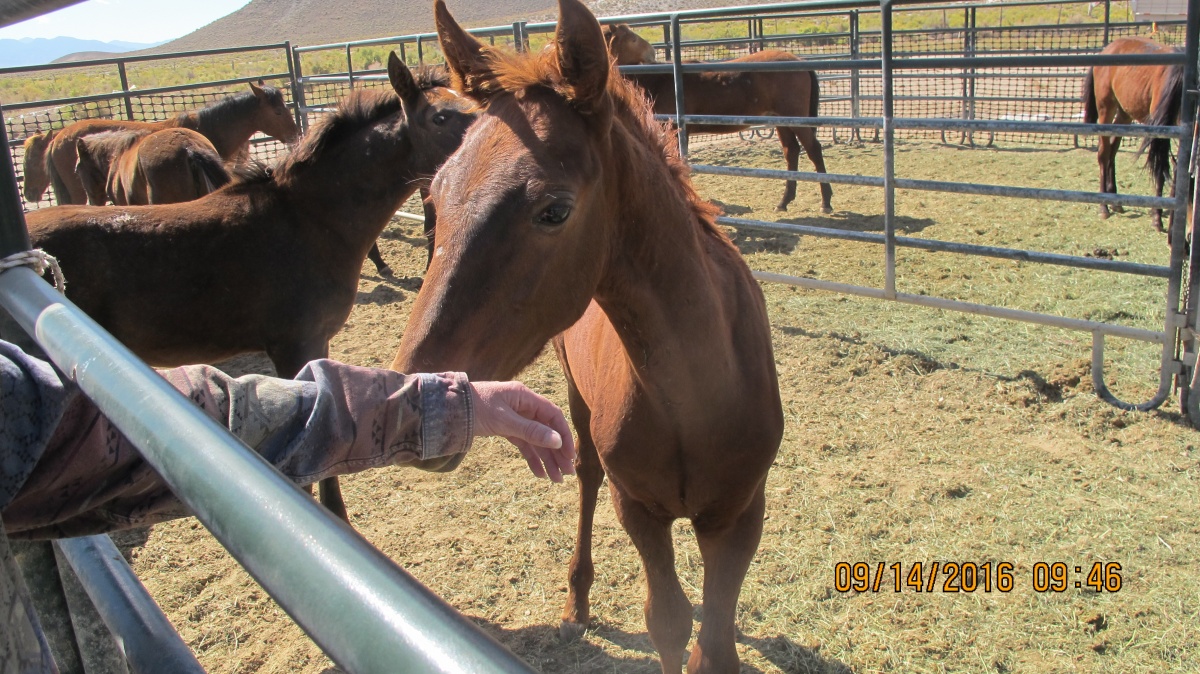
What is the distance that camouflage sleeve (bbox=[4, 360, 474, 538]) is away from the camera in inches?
39.6

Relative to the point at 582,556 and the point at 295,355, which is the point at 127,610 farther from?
the point at 295,355

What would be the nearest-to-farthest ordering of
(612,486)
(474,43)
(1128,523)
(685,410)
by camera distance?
(474,43)
(685,410)
(612,486)
(1128,523)

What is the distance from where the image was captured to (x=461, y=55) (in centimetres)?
195

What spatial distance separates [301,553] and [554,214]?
4.23ft

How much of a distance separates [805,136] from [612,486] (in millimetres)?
7187

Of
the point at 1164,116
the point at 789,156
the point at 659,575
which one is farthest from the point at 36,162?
the point at 1164,116

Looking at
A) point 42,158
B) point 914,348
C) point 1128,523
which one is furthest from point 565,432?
point 42,158

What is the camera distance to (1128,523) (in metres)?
3.21

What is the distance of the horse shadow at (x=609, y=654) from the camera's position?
273 cm

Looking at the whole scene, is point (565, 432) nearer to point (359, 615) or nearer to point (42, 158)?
point (359, 615)

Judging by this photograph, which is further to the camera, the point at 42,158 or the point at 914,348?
the point at 42,158

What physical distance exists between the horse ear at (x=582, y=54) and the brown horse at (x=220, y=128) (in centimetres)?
703

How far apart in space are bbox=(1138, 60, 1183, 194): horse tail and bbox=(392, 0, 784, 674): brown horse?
224 inches

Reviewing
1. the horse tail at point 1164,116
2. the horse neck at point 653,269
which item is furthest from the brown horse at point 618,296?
the horse tail at point 1164,116
